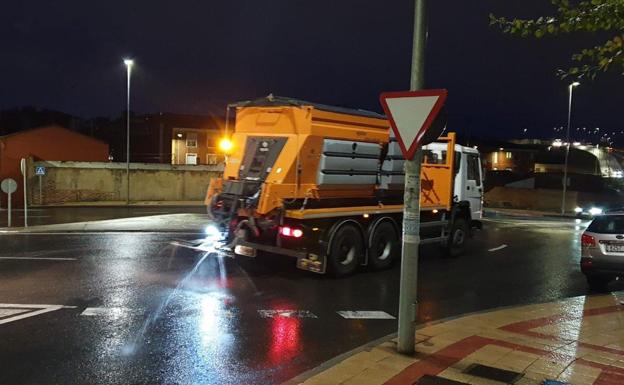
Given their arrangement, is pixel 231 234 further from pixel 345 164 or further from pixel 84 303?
pixel 84 303

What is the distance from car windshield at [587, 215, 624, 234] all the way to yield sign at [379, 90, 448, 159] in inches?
245

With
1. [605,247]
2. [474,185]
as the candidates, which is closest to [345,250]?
[605,247]

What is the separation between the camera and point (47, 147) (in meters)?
39.7

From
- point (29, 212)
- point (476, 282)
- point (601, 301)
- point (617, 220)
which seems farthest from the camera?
point (29, 212)

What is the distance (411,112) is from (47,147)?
3949cm

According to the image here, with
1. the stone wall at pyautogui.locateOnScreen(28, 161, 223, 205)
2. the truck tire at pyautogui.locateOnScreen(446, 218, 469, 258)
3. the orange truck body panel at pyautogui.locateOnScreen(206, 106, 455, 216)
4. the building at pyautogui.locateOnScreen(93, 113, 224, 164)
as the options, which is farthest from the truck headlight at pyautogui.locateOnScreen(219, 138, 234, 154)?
the building at pyautogui.locateOnScreen(93, 113, 224, 164)

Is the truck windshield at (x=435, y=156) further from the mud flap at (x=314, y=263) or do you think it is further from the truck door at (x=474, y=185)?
the mud flap at (x=314, y=263)

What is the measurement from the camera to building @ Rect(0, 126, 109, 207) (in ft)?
108

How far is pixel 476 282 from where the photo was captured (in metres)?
11.2

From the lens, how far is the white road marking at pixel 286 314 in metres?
8.04

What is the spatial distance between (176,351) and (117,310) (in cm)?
211

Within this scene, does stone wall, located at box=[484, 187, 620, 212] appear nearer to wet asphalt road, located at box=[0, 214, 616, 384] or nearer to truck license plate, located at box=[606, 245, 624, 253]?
wet asphalt road, located at box=[0, 214, 616, 384]

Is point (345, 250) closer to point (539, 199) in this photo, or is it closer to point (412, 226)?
point (412, 226)

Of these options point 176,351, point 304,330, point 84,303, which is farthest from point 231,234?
point 176,351
